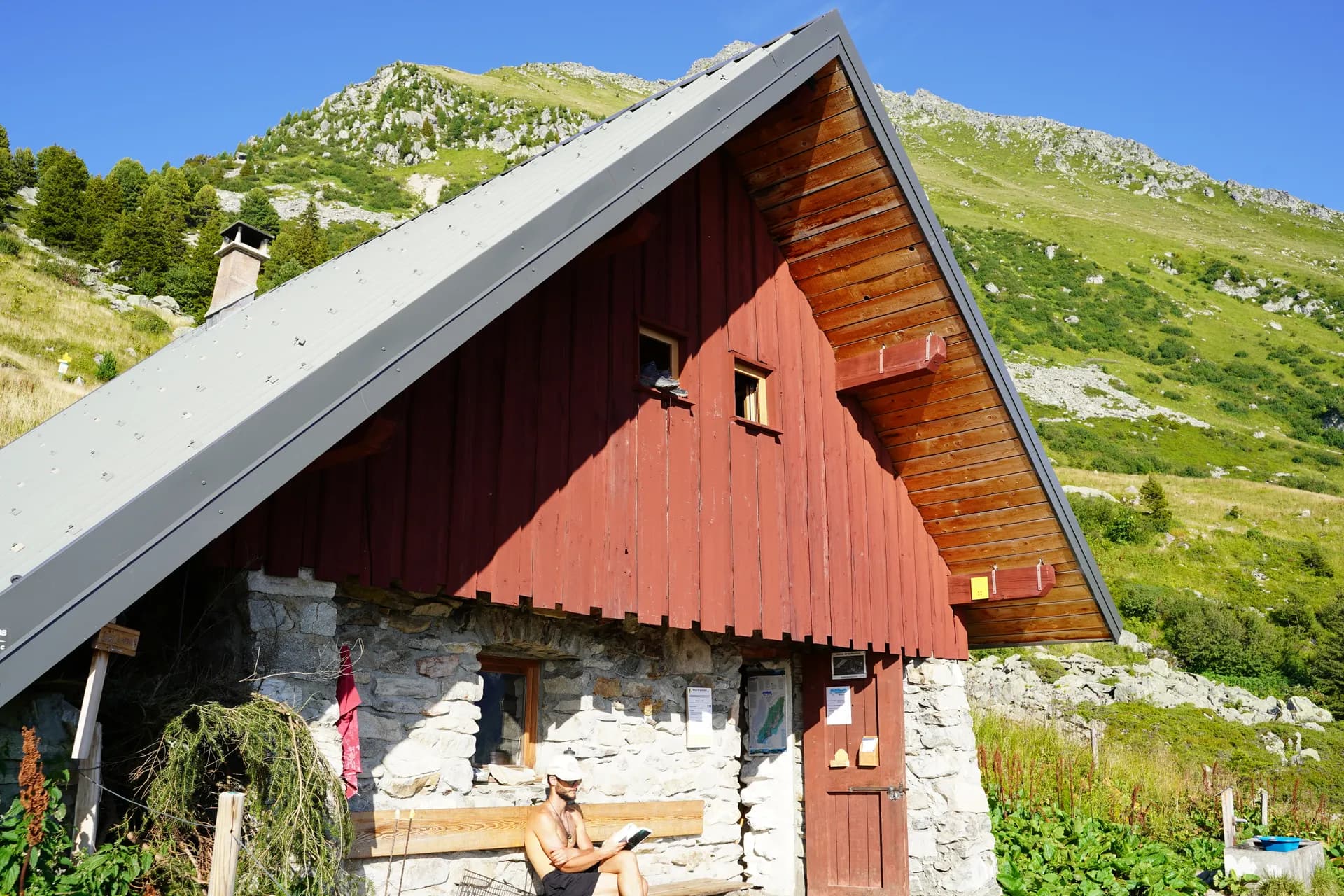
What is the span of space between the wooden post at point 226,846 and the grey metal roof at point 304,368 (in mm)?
849

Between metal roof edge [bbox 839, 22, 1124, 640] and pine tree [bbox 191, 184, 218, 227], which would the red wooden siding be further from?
pine tree [bbox 191, 184, 218, 227]

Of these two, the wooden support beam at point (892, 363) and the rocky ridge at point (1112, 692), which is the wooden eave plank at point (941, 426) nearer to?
the wooden support beam at point (892, 363)

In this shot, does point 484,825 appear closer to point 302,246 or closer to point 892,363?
point 892,363

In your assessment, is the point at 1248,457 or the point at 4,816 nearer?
the point at 4,816

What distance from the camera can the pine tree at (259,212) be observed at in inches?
1884

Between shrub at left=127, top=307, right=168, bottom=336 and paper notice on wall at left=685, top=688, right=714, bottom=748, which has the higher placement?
shrub at left=127, top=307, right=168, bottom=336

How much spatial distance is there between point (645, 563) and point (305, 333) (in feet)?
8.87

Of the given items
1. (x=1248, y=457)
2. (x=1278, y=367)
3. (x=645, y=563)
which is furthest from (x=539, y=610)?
(x=1278, y=367)

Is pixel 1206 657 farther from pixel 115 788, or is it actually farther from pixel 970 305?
pixel 115 788

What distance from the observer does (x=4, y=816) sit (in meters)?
3.99

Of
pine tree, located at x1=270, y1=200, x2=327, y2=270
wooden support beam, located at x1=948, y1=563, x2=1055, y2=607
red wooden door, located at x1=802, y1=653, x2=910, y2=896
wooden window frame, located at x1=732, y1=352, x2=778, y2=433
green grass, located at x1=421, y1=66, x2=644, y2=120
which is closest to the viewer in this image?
wooden window frame, located at x1=732, y1=352, x2=778, y2=433

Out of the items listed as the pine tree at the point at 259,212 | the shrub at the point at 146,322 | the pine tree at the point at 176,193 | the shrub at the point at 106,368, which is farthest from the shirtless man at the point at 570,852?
the pine tree at the point at 259,212

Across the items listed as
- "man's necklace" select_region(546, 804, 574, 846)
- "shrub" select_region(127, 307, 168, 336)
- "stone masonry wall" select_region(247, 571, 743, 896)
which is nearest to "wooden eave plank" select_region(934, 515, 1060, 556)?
"stone masonry wall" select_region(247, 571, 743, 896)

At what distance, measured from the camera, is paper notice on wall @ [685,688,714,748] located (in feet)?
27.9
